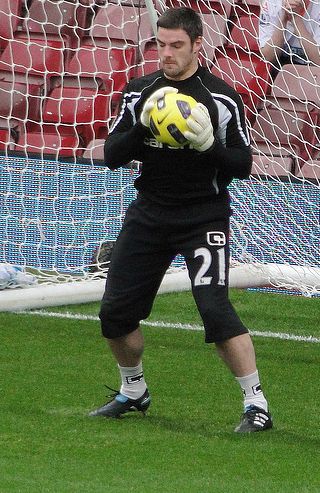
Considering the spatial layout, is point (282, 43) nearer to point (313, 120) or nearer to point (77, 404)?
point (313, 120)

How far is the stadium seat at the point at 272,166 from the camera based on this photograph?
27.9 ft

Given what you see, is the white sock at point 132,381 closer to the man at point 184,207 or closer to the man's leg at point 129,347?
the man's leg at point 129,347

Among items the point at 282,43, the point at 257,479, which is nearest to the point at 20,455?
the point at 257,479

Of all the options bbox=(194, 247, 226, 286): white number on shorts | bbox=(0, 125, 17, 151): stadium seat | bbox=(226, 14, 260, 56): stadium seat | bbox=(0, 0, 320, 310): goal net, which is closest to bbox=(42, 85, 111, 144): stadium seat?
bbox=(0, 0, 320, 310): goal net

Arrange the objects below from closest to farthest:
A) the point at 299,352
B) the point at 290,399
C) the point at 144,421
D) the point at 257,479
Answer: the point at 257,479
the point at 144,421
the point at 290,399
the point at 299,352

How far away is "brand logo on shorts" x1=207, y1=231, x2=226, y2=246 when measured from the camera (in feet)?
18.0

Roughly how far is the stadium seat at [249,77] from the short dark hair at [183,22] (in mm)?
3041

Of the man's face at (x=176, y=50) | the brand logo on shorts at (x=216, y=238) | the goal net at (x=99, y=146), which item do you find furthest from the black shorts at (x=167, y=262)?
the goal net at (x=99, y=146)

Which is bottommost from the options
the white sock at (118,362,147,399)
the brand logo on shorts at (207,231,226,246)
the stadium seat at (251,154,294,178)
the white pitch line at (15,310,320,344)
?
the white pitch line at (15,310,320,344)

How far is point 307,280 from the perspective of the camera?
7.84m

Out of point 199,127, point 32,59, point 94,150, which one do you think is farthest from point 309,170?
point 199,127

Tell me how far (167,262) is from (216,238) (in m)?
0.28

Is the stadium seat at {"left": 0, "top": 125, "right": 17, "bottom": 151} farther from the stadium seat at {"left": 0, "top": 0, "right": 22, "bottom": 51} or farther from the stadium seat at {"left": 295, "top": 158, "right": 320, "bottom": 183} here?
Answer: the stadium seat at {"left": 295, "top": 158, "right": 320, "bottom": 183}

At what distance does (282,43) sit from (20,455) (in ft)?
13.8
